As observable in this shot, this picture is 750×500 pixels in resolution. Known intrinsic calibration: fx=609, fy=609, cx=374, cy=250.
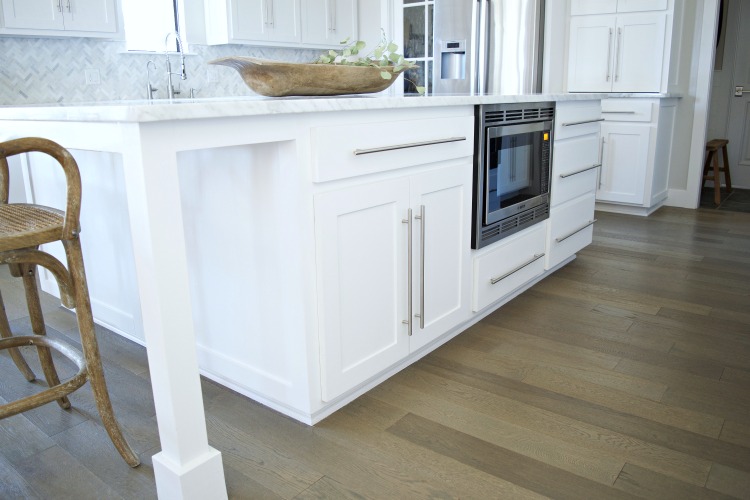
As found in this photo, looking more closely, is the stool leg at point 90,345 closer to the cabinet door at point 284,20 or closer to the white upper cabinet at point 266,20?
the white upper cabinet at point 266,20

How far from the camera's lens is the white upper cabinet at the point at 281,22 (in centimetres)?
434

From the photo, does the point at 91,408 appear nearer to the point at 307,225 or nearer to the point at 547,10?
the point at 307,225

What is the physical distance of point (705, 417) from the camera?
1.82 metres

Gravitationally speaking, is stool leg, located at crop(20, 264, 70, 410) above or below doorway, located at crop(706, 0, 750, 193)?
below

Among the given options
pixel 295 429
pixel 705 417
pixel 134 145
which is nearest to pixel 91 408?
pixel 295 429

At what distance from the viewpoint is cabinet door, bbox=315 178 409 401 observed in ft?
5.52

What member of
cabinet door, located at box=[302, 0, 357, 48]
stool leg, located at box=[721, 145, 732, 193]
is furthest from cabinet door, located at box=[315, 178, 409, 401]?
stool leg, located at box=[721, 145, 732, 193]

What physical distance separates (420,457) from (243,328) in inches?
25.5

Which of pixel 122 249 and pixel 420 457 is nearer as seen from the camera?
pixel 420 457

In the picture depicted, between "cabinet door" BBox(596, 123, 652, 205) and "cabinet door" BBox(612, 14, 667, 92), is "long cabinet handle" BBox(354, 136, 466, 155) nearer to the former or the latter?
"cabinet door" BBox(596, 123, 652, 205)

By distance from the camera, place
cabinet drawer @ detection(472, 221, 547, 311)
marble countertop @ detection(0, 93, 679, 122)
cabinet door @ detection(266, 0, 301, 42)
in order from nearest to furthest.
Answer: marble countertop @ detection(0, 93, 679, 122)
cabinet drawer @ detection(472, 221, 547, 311)
cabinet door @ detection(266, 0, 301, 42)

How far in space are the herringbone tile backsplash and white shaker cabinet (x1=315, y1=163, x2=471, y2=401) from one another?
254 centimetres

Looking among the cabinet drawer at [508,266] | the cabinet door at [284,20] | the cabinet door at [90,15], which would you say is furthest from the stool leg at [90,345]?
the cabinet door at [284,20]

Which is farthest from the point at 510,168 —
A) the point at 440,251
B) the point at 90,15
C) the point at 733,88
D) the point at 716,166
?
the point at 733,88
